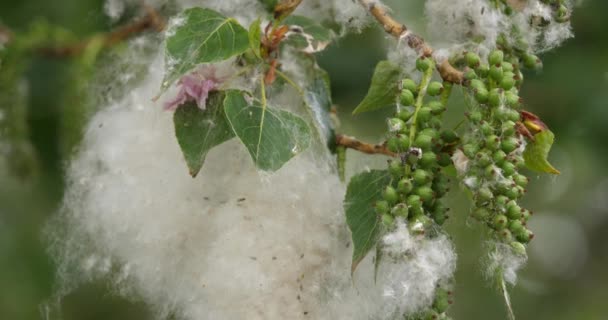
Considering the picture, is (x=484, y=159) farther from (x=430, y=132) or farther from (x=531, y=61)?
(x=531, y=61)

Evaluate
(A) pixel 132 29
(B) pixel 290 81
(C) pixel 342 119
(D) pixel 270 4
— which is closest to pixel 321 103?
(B) pixel 290 81

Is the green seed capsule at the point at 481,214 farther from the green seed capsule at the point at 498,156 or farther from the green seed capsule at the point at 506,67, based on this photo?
the green seed capsule at the point at 506,67

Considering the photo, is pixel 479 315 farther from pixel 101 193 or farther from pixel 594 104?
pixel 101 193

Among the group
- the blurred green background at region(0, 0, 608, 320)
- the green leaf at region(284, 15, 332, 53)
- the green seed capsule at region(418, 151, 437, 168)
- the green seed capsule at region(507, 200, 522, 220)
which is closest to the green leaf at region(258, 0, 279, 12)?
the green leaf at region(284, 15, 332, 53)

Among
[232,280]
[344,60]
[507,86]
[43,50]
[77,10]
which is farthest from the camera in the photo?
[344,60]

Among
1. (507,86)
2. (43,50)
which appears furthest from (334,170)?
(43,50)

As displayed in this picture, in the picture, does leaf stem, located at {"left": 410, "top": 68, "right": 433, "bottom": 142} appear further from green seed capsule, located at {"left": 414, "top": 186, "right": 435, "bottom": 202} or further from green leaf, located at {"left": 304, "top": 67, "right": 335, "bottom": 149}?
green leaf, located at {"left": 304, "top": 67, "right": 335, "bottom": 149}

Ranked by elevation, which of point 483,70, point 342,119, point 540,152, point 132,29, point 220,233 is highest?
point 483,70
